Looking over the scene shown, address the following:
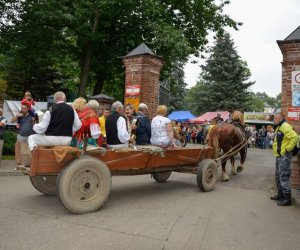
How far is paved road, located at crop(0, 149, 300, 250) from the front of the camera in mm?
4633

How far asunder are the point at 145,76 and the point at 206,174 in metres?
4.34

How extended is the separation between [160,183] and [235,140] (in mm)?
3030

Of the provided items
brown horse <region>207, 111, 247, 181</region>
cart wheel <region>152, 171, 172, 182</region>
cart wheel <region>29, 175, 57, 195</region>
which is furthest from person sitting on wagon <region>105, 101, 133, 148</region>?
brown horse <region>207, 111, 247, 181</region>

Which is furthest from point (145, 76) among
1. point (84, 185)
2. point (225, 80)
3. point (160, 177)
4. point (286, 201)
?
point (225, 80)

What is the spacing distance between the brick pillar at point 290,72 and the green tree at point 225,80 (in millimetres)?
31053

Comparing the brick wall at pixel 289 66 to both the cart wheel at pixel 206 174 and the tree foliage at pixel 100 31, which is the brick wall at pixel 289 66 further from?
the tree foliage at pixel 100 31

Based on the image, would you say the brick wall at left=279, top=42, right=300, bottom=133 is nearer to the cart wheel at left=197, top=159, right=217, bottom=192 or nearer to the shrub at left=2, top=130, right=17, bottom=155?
the cart wheel at left=197, top=159, right=217, bottom=192

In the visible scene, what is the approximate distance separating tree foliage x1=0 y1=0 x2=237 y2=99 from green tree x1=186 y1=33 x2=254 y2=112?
17.5 m

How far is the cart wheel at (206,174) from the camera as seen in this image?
802cm

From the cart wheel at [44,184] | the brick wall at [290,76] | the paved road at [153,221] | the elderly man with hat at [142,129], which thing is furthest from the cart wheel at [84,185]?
the brick wall at [290,76]

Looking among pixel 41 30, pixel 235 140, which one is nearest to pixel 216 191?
pixel 235 140

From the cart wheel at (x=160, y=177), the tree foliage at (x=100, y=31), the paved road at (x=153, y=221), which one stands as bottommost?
the paved road at (x=153, y=221)

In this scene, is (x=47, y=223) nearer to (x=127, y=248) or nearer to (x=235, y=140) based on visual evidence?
(x=127, y=248)

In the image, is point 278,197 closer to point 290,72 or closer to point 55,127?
point 290,72
